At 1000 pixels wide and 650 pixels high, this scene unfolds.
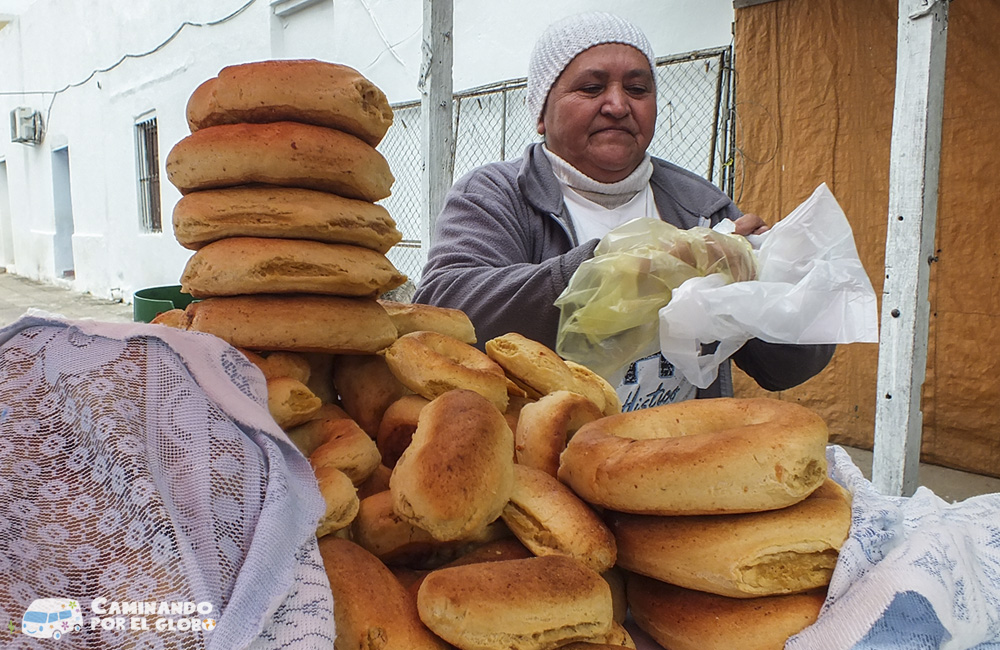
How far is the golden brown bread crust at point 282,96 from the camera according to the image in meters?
1.28

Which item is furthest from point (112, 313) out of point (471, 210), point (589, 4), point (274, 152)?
point (274, 152)

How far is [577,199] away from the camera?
270 cm

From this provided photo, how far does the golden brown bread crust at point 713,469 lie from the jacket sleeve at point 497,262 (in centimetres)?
103

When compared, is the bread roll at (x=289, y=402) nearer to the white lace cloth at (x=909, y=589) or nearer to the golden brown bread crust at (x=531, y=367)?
the golden brown bread crust at (x=531, y=367)

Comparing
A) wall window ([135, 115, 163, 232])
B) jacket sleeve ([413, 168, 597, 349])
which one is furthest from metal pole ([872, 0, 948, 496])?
wall window ([135, 115, 163, 232])

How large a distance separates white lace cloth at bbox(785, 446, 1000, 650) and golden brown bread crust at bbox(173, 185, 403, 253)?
1057 millimetres

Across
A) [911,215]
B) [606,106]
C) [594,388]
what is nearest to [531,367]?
[594,388]

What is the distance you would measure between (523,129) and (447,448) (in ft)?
18.8

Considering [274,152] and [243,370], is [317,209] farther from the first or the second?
[243,370]

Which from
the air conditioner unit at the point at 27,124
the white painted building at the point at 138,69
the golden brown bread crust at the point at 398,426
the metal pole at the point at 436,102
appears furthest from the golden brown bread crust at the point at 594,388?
the air conditioner unit at the point at 27,124

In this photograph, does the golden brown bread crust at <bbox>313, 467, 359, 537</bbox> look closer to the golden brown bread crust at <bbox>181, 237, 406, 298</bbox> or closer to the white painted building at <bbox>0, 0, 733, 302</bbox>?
the golden brown bread crust at <bbox>181, 237, 406, 298</bbox>

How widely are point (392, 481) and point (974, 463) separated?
15.3 feet

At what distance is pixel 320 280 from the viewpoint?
129cm

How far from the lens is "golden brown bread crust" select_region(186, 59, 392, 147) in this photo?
128 centimetres
